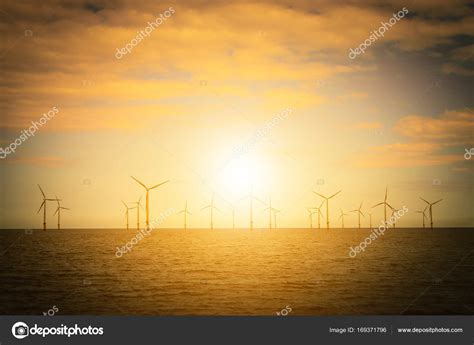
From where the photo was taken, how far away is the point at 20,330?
19.2 meters

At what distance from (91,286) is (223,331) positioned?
1057 inches

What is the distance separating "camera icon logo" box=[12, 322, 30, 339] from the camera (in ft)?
62.7

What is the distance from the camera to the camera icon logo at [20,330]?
62.7 feet

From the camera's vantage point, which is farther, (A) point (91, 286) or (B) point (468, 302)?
(A) point (91, 286)

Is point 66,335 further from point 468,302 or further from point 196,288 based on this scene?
point 468,302

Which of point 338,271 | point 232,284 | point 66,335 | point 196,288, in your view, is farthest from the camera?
point 338,271

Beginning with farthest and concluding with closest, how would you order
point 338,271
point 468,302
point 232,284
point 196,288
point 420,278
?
point 338,271 → point 420,278 → point 232,284 → point 196,288 → point 468,302

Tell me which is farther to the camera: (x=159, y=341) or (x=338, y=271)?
(x=338, y=271)

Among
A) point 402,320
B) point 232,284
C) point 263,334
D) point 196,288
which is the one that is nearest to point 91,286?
point 196,288

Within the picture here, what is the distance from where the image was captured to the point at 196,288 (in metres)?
41.2

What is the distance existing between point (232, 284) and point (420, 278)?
18.9 metres

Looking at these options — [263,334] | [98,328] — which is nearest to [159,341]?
[98,328]

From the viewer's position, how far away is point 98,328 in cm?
1912

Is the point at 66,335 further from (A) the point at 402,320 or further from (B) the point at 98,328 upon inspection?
(A) the point at 402,320
